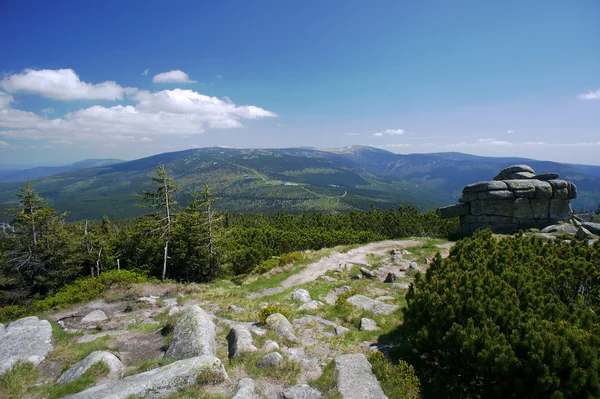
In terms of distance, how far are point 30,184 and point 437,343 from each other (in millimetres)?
44002

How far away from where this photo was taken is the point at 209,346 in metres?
10.5

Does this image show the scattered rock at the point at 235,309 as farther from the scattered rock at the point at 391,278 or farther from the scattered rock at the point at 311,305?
the scattered rock at the point at 391,278

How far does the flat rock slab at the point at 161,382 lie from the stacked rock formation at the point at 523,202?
131 ft

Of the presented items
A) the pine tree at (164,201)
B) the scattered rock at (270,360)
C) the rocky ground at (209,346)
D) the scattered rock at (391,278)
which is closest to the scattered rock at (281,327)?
the rocky ground at (209,346)

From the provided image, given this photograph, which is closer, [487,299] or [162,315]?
[487,299]

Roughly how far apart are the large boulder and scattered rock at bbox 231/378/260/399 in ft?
5.90

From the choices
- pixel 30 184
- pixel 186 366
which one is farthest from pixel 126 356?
pixel 30 184

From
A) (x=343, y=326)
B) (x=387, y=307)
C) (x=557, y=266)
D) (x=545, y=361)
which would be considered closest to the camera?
(x=545, y=361)

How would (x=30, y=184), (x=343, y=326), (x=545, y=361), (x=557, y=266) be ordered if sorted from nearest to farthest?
(x=545, y=361), (x=557, y=266), (x=343, y=326), (x=30, y=184)

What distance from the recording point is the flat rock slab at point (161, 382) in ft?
24.7

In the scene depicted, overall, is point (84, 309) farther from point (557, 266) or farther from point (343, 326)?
point (557, 266)

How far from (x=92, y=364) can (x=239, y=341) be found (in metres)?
4.98

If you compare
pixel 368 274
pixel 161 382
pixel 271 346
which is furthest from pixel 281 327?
pixel 368 274

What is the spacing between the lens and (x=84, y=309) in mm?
18750
